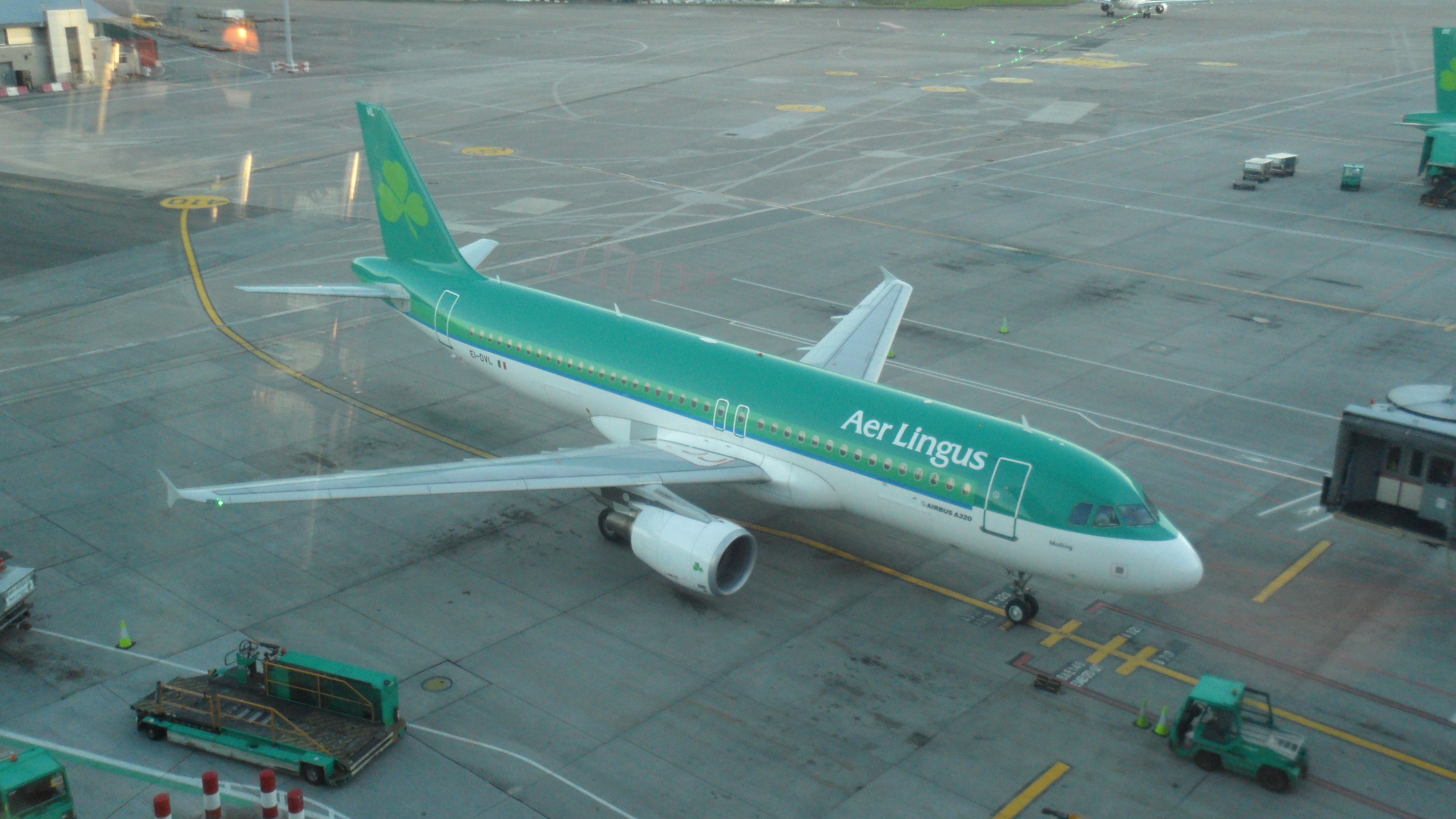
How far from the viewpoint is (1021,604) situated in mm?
28172

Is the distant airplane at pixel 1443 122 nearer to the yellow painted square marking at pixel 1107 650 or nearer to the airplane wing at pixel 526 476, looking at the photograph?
the yellow painted square marking at pixel 1107 650

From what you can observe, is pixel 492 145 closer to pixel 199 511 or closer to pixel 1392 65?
pixel 199 511

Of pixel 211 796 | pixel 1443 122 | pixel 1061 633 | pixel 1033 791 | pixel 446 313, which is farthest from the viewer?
pixel 1443 122

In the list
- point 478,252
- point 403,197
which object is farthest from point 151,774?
point 478,252

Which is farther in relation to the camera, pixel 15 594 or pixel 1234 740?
pixel 15 594

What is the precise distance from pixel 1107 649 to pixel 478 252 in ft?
82.0

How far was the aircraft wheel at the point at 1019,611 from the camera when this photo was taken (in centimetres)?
→ 2817

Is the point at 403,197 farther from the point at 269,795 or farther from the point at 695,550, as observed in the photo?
the point at 269,795

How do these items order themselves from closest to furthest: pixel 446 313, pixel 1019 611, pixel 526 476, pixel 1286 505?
pixel 1019 611, pixel 526 476, pixel 1286 505, pixel 446 313

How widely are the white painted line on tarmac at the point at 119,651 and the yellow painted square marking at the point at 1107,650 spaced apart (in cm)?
1926

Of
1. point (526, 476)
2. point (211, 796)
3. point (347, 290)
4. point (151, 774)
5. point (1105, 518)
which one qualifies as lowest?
point (151, 774)

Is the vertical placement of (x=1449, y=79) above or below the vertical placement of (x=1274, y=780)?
above

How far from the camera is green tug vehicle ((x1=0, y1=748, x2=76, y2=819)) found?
19.4 meters

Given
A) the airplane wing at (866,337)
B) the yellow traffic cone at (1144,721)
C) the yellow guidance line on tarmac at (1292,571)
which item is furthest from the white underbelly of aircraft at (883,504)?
the yellow guidance line on tarmac at (1292,571)
